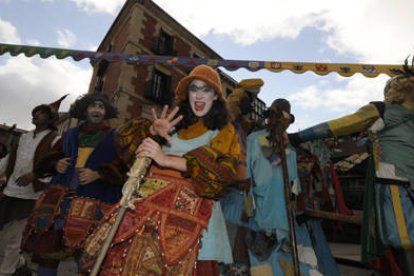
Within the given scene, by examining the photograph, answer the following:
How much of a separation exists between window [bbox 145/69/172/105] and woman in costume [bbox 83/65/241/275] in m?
13.0

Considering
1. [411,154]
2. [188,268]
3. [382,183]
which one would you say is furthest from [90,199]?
[411,154]

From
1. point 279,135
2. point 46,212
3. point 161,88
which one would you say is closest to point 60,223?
point 46,212

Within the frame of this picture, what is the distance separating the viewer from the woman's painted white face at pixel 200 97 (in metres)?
1.84

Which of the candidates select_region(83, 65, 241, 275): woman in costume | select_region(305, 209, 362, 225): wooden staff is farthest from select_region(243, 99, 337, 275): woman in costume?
select_region(83, 65, 241, 275): woman in costume

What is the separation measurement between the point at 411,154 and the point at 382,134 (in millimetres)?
269

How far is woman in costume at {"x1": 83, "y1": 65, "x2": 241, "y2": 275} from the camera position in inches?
54.0

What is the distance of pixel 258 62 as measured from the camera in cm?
486

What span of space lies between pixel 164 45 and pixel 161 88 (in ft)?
8.46

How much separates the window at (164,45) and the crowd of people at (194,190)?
1173cm

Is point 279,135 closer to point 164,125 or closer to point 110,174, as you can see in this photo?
point 164,125

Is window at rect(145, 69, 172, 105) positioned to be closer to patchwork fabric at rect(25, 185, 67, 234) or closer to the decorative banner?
the decorative banner

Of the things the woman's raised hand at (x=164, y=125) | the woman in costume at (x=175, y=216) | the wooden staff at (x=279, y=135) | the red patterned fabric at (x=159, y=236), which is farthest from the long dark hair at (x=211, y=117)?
the wooden staff at (x=279, y=135)

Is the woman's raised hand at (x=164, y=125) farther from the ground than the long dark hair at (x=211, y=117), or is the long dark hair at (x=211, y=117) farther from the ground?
the long dark hair at (x=211, y=117)

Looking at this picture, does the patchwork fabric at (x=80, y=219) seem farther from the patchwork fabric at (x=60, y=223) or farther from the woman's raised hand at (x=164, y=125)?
the woman's raised hand at (x=164, y=125)
